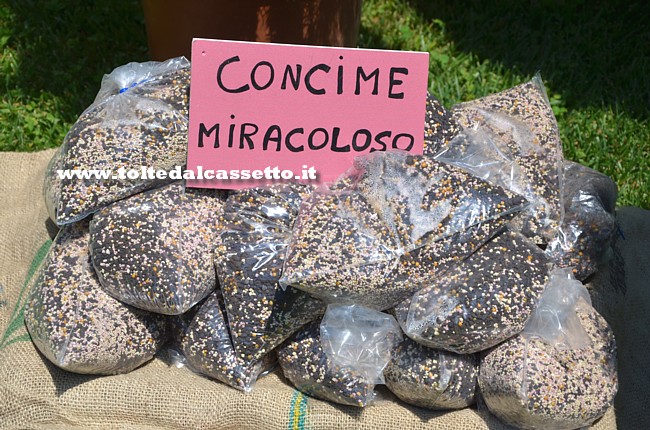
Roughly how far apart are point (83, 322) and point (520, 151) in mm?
957

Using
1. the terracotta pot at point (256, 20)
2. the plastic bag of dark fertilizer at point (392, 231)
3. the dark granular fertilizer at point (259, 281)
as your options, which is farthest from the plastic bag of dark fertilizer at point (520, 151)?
the terracotta pot at point (256, 20)

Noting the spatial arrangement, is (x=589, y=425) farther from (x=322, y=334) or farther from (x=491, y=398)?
(x=322, y=334)

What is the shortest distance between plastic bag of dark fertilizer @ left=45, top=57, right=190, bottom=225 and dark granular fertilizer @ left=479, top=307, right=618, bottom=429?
0.77m

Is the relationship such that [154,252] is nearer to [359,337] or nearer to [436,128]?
[359,337]

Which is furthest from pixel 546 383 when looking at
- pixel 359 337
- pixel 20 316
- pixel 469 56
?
pixel 469 56

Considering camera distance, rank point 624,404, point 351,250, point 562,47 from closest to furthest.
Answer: point 351,250
point 624,404
point 562,47

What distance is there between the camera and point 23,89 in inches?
104

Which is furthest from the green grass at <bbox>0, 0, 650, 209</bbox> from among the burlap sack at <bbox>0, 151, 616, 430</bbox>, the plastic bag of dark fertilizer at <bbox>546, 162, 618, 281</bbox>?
the burlap sack at <bbox>0, 151, 616, 430</bbox>

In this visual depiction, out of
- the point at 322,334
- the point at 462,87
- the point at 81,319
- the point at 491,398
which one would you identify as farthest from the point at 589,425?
the point at 462,87

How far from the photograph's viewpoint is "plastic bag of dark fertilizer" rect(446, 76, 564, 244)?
1523mm

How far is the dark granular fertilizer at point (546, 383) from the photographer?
1.36m

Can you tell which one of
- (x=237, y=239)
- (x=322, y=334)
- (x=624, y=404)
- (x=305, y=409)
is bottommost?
(x=624, y=404)

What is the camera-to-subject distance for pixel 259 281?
142cm

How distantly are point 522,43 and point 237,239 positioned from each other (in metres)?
1.82
